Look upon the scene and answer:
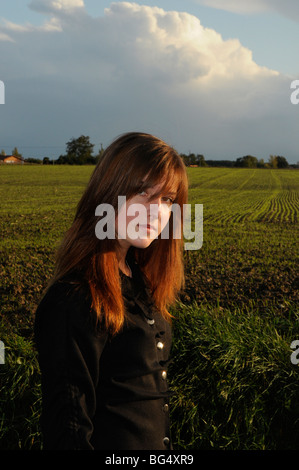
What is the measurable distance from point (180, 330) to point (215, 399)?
2.34ft

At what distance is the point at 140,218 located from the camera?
1795 millimetres

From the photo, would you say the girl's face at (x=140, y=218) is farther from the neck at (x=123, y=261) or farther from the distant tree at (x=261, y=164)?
the distant tree at (x=261, y=164)

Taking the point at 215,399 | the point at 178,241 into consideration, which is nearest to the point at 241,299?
the point at 215,399

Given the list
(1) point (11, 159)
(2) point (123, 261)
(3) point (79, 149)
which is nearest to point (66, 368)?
(2) point (123, 261)

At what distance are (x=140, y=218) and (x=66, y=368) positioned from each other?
660 millimetres

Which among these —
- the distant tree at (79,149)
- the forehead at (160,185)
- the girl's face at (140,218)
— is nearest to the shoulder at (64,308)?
the girl's face at (140,218)

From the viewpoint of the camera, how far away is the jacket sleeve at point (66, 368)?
149cm

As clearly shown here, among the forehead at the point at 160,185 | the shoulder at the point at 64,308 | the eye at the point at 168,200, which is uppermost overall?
the forehead at the point at 160,185

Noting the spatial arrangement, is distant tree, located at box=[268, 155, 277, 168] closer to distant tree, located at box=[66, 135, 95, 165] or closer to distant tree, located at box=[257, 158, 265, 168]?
distant tree, located at box=[257, 158, 265, 168]

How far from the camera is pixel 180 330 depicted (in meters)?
3.88

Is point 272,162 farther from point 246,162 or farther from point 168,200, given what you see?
point 168,200

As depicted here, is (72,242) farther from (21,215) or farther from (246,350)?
(21,215)

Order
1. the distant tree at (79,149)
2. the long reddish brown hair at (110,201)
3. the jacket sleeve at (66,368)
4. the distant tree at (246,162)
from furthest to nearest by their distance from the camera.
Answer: the distant tree at (246,162)
the distant tree at (79,149)
the long reddish brown hair at (110,201)
the jacket sleeve at (66,368)

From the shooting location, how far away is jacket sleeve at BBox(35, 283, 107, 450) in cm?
149
